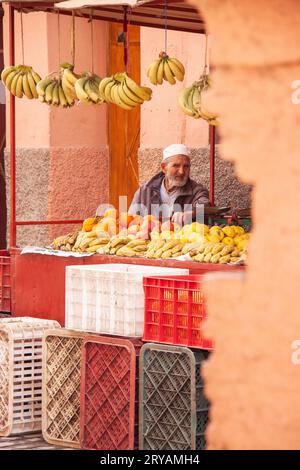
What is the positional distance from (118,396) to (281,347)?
4150mm

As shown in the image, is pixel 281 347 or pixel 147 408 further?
pixel 147 408

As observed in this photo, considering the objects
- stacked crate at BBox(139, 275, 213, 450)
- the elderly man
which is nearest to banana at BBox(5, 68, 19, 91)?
Result: the elderly man

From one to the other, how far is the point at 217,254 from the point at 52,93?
8.14 ft

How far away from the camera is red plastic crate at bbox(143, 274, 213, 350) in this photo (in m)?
6.32

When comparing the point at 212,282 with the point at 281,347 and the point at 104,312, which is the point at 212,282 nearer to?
the point at 281,347

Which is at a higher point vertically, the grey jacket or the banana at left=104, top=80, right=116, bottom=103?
the banana at left=104, top=80, right=116, bottom=103

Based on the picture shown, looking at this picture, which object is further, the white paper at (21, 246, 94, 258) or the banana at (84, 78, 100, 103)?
the banana at (84, 78, 100, 103)

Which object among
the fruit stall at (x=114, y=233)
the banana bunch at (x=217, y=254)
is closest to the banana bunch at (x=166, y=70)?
the fruit stall at (x=114, y=233)

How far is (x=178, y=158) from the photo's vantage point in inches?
369

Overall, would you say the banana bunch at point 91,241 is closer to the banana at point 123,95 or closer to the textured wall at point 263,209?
the banana at point 123,95

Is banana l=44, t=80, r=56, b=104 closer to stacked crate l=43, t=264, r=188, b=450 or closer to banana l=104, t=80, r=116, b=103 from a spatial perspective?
banana l=104, t=80, r=116, b=103

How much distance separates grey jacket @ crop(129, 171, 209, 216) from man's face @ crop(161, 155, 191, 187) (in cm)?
7

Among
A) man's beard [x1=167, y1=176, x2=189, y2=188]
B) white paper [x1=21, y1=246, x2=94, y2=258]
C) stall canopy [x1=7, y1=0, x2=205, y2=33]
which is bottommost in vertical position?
white paper [x1=21, y1=246, x2=94, y2=258]
